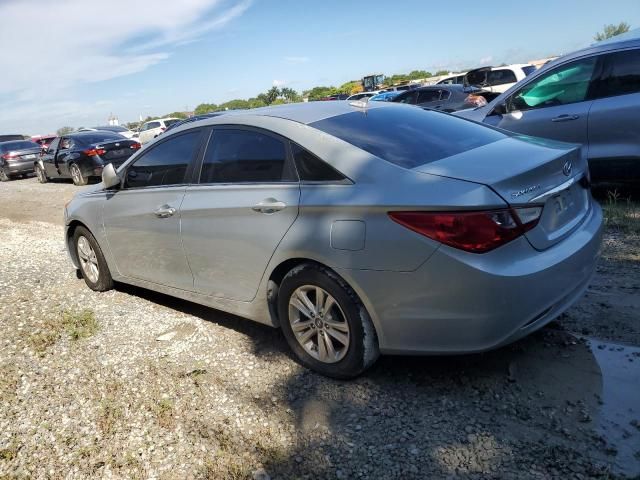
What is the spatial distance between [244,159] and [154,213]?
98 centimetres

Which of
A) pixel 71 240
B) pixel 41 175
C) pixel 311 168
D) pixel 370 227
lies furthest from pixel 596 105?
pixel 41 175

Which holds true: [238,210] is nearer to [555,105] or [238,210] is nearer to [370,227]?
[370,227]

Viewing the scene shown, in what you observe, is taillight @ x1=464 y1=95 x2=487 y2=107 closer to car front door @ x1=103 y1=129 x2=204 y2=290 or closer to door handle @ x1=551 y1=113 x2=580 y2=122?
door handle @ x1=551 y1=113 x2=580 y2=122

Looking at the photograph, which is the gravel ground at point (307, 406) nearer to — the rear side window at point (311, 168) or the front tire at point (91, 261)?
the front tire at point (91, 261)

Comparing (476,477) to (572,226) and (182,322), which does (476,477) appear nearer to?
(572,226)

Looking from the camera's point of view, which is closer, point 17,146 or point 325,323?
point 325,323

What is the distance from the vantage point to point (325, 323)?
10.2 feet

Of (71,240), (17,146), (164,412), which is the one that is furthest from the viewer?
(17,146)

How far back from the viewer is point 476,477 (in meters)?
2.34

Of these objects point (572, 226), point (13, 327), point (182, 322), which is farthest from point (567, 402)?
point (13, 327)

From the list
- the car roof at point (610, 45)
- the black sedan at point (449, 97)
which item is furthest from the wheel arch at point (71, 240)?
the black sedan at point (449, 97)

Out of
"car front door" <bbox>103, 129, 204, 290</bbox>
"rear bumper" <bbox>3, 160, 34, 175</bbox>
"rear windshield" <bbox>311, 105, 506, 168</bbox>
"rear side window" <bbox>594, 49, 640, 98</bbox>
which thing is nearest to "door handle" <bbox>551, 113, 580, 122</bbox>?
"rear side window" <bbox>594, 49, 640, 98</bbox>

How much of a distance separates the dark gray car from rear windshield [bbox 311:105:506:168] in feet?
A: 8.81

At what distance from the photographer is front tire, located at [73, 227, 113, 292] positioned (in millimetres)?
5039
